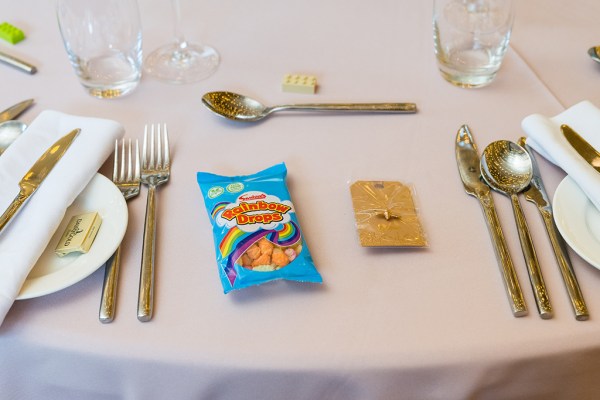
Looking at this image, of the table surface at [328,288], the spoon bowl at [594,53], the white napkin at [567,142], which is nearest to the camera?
the table surface at [328,288]

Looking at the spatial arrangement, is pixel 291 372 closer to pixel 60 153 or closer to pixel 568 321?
pixel 568 321

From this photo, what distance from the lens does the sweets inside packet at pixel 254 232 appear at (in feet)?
1.66

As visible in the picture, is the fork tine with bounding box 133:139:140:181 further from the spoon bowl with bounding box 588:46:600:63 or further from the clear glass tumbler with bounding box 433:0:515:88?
Answer: the spoon bowl with bounding box 588:46:600:63

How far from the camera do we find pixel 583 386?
1.71 feet

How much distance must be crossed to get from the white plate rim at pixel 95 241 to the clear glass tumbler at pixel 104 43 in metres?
0.20

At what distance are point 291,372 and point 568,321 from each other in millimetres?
243

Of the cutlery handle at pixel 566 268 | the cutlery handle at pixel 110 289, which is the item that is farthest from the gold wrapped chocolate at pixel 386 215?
the cutlery handle at pixel 110 289

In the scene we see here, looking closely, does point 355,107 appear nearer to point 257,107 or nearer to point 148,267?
point 257,107

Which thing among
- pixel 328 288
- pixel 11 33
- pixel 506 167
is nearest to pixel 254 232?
pixel 328 288

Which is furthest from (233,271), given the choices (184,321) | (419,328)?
(419,328)

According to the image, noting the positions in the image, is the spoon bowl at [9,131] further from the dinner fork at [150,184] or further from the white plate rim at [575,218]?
the white plate rim at [575,218]

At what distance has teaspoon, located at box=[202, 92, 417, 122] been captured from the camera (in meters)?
0.72

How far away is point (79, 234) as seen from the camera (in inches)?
21.2

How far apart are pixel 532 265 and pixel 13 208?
0.51 m
